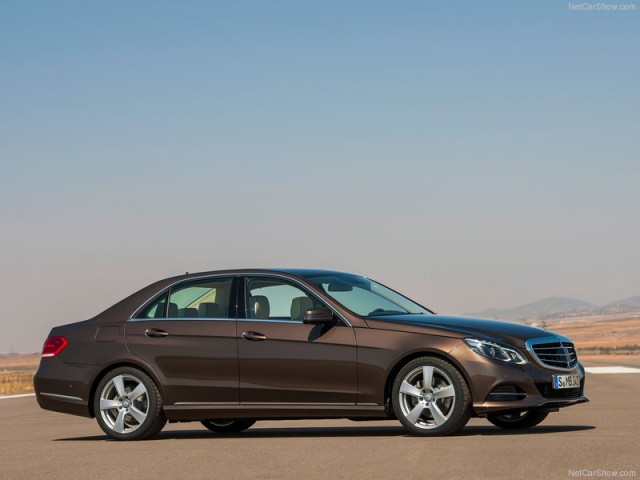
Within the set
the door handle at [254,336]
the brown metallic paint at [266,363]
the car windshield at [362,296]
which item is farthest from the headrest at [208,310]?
the car windshield at [362,296]

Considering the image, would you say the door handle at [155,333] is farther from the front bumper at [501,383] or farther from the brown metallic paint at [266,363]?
the front bumper at [501,383]

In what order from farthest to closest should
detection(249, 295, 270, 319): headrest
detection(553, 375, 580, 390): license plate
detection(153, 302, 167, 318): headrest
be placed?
1. detection(153, 302, 167, 318): headrest
2. detection(249, 295, 270, 319): headrest
3. detection(553, 375, 580, 390): license plate

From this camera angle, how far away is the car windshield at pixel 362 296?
12.6 m

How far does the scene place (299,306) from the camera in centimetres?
1267

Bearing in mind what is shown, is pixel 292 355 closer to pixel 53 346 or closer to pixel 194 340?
pixel 194 340

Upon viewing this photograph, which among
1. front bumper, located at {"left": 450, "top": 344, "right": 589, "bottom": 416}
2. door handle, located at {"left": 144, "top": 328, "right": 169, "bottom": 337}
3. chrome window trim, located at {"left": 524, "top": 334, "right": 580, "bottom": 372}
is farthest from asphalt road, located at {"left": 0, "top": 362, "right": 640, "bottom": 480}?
door handle, located at {"left": 144, "top": 328, "right": 169, "bottom": 337}

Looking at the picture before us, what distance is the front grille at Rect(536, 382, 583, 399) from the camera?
1189 centimetres

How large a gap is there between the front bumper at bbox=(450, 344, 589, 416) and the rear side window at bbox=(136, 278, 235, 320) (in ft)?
8.57

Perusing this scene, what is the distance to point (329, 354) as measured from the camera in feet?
40.1

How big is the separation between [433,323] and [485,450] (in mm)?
2017

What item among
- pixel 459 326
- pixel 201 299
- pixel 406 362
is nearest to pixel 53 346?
pixel 201 299

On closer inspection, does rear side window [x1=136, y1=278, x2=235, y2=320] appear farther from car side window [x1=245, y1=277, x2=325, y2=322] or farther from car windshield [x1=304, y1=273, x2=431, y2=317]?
car windshield [x1=304, y1=273, x2=431, y2=317]

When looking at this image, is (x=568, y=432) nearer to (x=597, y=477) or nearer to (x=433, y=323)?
(x=433, y=323)

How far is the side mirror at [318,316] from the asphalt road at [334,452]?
1.12m
